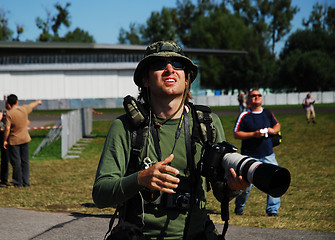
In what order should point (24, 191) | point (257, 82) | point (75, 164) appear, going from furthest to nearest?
1. point (257, 82)
2. point (75, 164)
3. point (24, 191)

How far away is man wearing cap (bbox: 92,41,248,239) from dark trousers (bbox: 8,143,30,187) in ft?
25.3

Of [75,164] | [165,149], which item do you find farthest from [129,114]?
[75,164]

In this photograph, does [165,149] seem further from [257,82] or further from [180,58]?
[257,82]

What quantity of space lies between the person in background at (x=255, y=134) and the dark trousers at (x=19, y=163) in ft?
15.9

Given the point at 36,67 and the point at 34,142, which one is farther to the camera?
the point at 36,67

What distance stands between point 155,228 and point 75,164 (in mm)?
11231

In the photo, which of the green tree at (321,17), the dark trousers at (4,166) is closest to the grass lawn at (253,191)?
the dark trousers at (4,166)

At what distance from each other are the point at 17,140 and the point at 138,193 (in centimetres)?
779

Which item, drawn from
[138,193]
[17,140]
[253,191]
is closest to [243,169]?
[138,193]

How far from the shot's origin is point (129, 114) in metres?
2.38

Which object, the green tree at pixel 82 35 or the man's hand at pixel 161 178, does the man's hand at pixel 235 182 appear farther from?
the green tree at pixel 82 35

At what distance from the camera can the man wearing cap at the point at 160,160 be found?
2.27 meters

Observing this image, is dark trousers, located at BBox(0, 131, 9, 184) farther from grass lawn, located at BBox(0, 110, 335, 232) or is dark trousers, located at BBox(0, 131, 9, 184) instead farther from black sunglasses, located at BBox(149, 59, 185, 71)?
black sunglasses, located at BBox(149, 59, 185, 71)

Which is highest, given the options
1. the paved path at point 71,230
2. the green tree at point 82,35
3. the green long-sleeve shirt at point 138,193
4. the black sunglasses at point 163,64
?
the green tree at point 82,35
